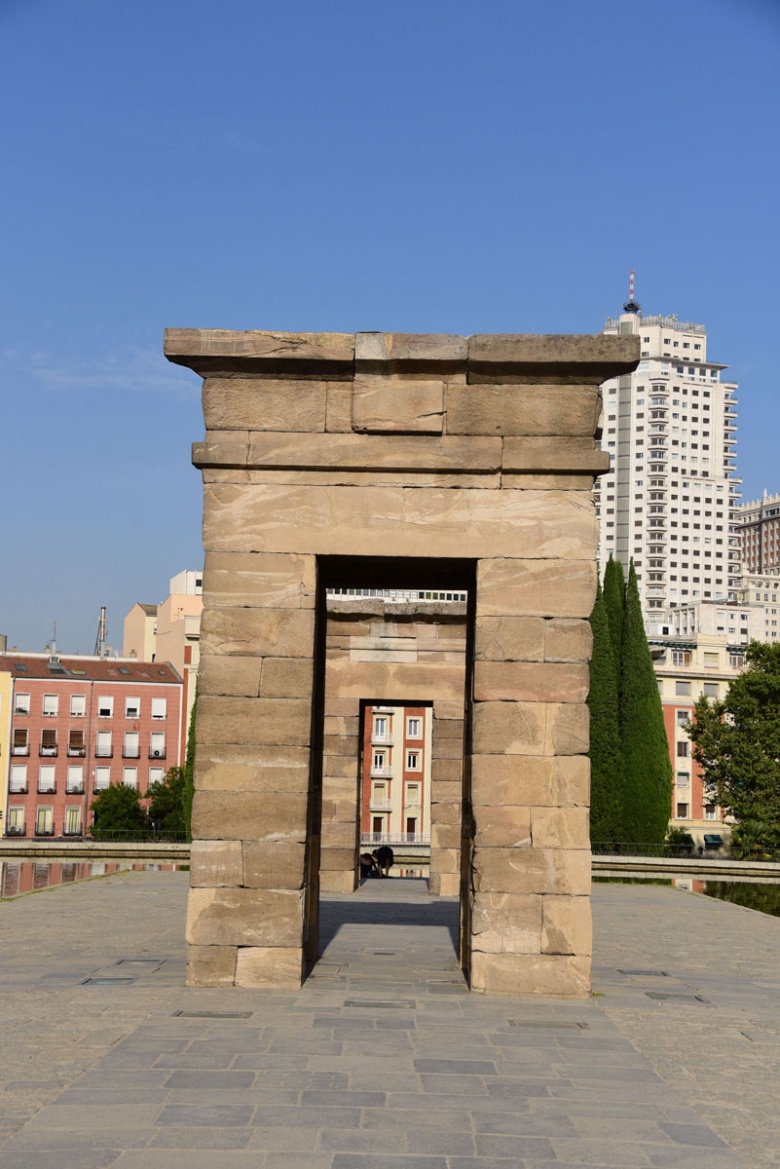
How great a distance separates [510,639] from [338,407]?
2.80 meters

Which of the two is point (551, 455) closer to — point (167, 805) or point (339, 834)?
point (339, 834)

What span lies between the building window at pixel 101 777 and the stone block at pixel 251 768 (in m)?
60.9

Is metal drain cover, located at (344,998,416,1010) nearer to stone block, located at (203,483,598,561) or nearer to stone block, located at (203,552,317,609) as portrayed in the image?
stone block, located at (203,552,317,609)

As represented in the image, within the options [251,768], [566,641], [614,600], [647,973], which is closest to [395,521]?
[566,641]

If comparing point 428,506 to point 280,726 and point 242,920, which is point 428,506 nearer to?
point 280,726

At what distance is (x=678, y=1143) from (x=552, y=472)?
656 centimetres

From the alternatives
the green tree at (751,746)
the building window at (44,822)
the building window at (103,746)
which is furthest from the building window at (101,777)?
the green tree at (751,746)

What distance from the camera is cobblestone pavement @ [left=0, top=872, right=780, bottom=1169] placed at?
22.0 feet

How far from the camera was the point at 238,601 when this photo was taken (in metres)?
11.9

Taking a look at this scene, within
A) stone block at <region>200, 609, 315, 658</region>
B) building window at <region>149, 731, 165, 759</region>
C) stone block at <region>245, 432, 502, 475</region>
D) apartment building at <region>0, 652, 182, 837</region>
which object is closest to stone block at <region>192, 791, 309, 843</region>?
stone block at <region>200, 609, 315, 658</region>

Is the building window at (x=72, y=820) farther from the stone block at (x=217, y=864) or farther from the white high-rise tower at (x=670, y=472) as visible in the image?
the white high-rise tower at (x=670, y=472)

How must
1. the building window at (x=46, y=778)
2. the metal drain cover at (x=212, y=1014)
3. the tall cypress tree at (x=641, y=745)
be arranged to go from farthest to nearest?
the building window at (x=46, y=778)
the tall cypress tree at (x=641, y=745)
the metal drain cover at (x=212, y=1014)

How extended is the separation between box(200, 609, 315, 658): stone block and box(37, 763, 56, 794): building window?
60.5 meters

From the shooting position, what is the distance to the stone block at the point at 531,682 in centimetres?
1172
